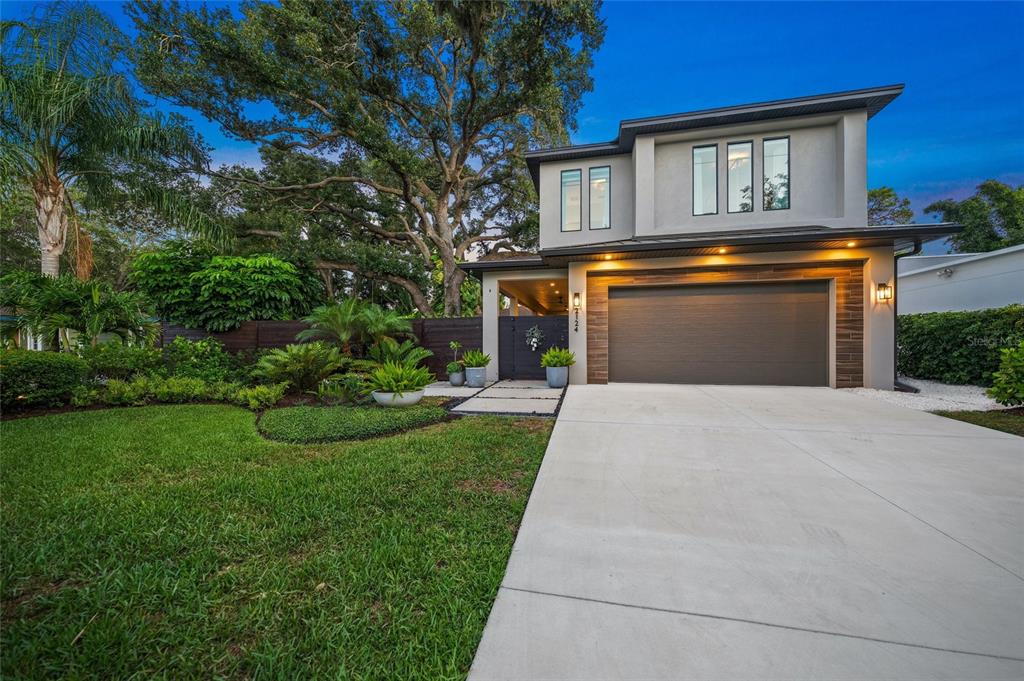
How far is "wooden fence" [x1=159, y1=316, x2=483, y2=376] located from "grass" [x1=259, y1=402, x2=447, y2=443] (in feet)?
12.7

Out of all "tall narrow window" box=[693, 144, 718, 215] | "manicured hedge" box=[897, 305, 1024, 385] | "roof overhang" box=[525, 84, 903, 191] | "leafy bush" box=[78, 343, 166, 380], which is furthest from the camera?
"tall narrow window" box=[693, 144, 718, 215]

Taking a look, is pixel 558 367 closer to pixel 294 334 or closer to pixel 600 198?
pixel 600 198

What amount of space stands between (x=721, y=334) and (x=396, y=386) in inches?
263

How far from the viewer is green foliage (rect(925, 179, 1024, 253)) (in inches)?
691

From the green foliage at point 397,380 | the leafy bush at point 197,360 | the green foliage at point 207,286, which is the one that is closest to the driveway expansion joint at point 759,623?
the green foliage at point 397,380

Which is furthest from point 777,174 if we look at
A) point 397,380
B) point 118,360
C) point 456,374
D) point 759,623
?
point 118,360

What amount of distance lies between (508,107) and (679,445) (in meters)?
13.5

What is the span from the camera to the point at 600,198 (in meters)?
9.34

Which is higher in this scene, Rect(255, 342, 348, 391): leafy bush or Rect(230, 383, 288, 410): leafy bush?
Rect(255, 342, 348, 391): leafy bush

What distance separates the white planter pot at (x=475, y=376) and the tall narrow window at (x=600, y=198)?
461cm

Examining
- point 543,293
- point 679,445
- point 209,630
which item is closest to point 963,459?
point 679,445

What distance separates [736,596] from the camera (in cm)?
169

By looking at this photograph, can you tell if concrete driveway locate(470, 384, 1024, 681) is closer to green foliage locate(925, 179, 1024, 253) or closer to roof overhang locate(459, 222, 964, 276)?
roof overhang locate(459, 222, 964, 276)

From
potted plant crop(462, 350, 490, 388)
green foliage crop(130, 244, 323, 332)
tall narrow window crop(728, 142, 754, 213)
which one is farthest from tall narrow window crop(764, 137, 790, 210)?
green foliage crop(130, 244, 323, 332)
